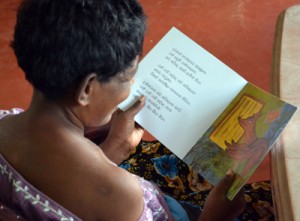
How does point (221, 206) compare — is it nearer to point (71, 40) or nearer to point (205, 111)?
point (205, 111)

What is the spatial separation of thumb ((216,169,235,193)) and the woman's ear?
29cm

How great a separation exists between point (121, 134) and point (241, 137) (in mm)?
255

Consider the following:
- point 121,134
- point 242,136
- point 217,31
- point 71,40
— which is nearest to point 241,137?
point 242,136

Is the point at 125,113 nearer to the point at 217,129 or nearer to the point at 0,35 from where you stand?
the point at 217,129

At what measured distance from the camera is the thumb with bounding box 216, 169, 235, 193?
739 mm

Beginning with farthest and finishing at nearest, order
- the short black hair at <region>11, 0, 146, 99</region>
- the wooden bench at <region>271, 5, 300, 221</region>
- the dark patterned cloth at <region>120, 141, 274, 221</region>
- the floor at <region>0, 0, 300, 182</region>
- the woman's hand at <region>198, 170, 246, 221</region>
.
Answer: the floor at <region>0, 0, 300, 182</region>
the dark patterned cloth at <region>120, 141, 274, 221</region>
the woman's hand at <region>198, 170, 246, 221</region>
the wooden bench at <region>271, 5, 300, 221</region>
the short black hair at <region>11, 0, 146, 99</region>

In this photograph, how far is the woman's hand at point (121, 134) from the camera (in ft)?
2.84

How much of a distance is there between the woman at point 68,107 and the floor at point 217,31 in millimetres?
1147

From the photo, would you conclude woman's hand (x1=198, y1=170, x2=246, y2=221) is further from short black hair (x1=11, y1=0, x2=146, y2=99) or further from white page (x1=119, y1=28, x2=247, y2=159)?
short black hair (x1=11, y1=0, x2=146, y2=99)

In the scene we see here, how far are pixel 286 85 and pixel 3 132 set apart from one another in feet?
1.66

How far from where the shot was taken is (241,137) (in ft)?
2.46

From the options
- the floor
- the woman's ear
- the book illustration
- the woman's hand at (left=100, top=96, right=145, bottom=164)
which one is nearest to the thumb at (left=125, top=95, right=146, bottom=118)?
the woman's hand at (left=100, top=96, right=145, bottom=164)

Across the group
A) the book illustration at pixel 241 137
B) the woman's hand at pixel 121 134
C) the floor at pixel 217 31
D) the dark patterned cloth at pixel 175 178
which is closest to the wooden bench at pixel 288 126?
the book illustration at pixel 241 137

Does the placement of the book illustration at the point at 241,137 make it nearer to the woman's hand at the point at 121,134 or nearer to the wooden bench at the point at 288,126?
the wooden bench at the point at 288,126
